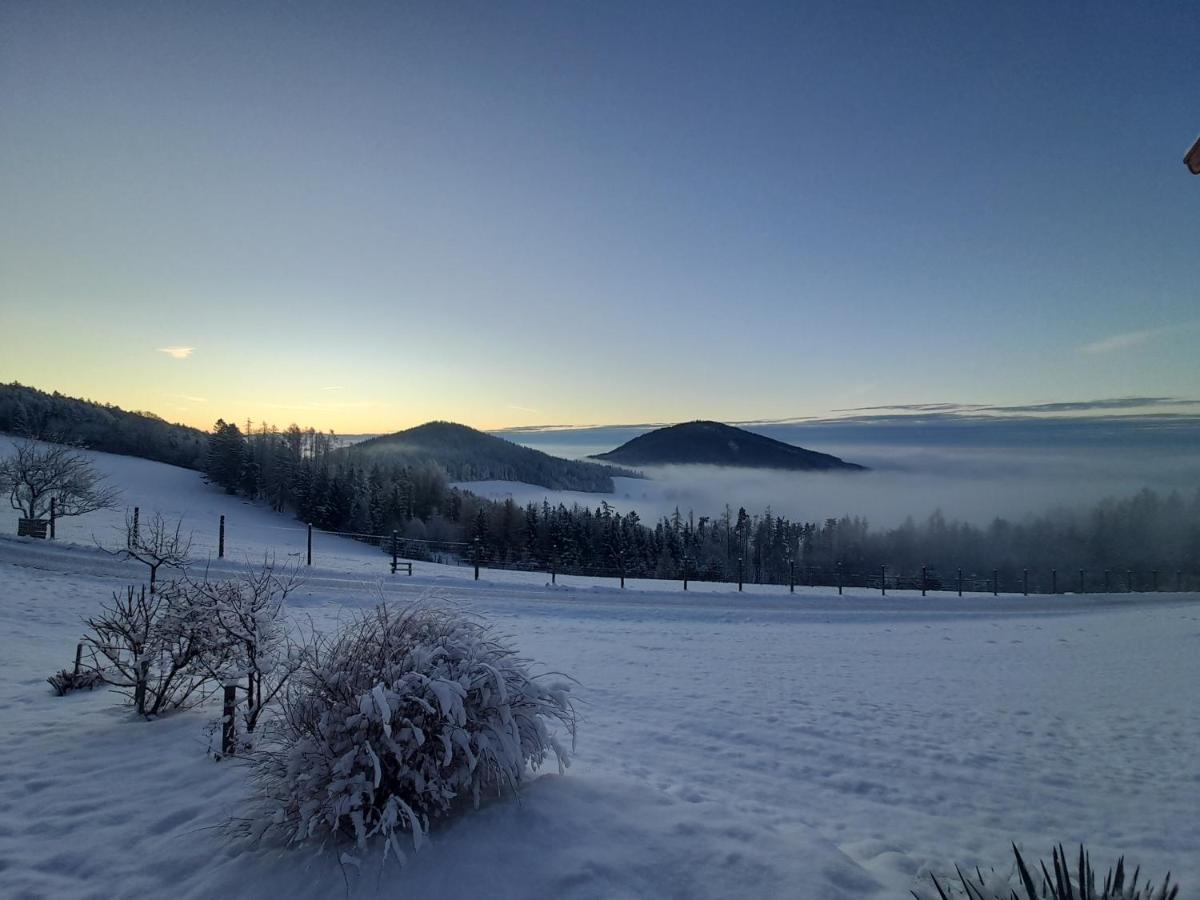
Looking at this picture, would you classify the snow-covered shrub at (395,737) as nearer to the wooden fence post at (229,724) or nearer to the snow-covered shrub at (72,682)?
the wooden fence post at (229,724)

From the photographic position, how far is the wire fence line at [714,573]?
76.3 ft

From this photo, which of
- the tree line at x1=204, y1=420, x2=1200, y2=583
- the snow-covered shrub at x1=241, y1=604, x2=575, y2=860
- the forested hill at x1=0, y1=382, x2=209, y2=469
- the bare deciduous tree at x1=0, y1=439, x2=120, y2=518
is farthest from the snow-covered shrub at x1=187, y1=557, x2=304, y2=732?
the forested hill at x1=0, y1=382, x2=209, y2=469

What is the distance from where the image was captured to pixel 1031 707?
823cm

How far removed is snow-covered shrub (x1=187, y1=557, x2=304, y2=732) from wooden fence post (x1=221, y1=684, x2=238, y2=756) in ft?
0.30

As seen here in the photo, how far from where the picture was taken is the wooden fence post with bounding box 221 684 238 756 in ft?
16.6

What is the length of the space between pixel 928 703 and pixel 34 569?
1890cm

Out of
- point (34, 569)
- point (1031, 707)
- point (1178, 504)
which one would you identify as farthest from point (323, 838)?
point (1178, 504)

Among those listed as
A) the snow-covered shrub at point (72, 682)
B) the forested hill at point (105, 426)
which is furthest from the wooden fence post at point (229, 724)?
the forested hill at point (105, 426)

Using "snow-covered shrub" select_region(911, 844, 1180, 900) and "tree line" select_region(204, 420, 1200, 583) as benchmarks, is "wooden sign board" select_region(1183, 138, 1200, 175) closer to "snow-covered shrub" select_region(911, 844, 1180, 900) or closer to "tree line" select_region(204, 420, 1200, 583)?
"snow-covered shrub" select_region(911, 844, 1180, 900)

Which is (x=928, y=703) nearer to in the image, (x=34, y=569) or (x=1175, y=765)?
(x=1175, y=765)

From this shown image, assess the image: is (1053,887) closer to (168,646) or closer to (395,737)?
(395,737)

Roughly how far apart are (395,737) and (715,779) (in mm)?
2976

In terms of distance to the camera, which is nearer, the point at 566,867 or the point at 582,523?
the point at 566,867

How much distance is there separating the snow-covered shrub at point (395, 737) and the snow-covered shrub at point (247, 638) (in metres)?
1.21
